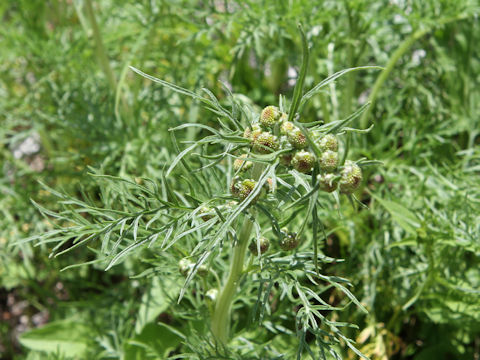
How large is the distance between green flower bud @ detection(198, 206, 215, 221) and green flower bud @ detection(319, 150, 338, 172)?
0.66ft

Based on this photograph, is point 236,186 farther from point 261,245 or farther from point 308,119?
point 308,119

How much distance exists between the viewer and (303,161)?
63cm

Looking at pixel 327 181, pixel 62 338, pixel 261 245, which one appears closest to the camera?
pixel 327 181

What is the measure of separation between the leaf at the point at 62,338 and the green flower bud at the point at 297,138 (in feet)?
3.46

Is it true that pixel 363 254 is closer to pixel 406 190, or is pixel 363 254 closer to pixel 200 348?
pixel 406 190

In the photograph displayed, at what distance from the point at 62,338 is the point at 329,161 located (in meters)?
1.18

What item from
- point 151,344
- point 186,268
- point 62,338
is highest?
point 186,268

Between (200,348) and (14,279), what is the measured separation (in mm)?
1036

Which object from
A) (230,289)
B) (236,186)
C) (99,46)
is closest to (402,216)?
(230,289)

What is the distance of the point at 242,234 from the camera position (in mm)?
841

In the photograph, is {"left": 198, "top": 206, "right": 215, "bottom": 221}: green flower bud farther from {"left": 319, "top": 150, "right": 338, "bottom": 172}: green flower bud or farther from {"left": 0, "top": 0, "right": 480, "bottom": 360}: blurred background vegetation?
{"left": 0, "top": 0, "right": 480, "bottom": 360}: blurred background vegetation

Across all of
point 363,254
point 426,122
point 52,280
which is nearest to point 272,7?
point 426,122

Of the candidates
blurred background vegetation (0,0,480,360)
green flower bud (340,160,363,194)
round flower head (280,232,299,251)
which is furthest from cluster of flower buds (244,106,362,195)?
blurred background vegetation (0,0,480,360)

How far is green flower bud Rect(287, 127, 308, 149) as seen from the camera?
64 centimetres
